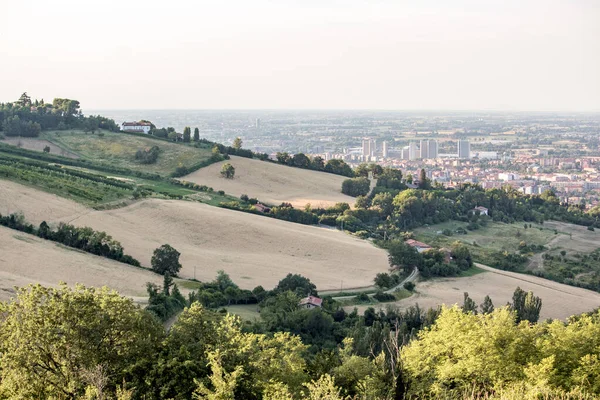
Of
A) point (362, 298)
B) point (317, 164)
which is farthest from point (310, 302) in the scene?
point (317, 164)

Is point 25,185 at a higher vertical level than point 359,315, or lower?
higher

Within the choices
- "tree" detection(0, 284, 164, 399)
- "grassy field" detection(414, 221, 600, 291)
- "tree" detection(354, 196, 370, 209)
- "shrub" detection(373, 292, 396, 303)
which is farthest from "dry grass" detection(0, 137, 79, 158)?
"tree" detection(0, 284, 164, 399)

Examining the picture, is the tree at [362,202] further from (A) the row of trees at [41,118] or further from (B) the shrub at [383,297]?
(A) the row of trees at [41,118]

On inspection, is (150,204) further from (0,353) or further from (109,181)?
(0,353)

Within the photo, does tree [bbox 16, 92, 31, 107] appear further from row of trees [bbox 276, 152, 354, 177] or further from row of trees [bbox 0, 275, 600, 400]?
row of trees [bbox 0, 275, 600, 400]

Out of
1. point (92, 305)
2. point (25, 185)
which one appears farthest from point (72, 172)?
point (92, 305)

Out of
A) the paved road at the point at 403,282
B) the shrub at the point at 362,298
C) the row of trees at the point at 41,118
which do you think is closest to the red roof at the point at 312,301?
the paved road at the point at 403,282

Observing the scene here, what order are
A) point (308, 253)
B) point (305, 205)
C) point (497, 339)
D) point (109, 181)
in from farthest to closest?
point (305, 205) → point (109, 181) → point (308, 253) → point (497, 339)
